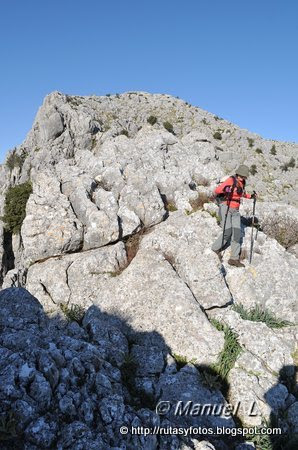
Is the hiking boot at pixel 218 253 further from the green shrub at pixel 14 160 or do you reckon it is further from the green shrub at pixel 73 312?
the green shrub at pixel 14 160

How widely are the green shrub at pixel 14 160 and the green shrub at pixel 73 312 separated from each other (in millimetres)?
25897

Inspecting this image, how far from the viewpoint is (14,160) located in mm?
35750

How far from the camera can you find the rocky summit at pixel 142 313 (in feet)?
21.9

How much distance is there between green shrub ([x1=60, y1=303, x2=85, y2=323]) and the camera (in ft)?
39.7

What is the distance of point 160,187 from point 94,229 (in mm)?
5609

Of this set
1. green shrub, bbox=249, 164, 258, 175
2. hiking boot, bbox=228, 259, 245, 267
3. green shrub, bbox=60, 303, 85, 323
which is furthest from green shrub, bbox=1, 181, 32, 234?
green shrub, bbox=249, 164, 258, 175

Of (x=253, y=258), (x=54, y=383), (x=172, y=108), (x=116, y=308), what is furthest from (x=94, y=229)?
(x=172, y=108)

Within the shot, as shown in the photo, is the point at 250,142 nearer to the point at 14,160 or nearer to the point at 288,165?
the point at 288,165

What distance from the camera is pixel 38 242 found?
14.9 m

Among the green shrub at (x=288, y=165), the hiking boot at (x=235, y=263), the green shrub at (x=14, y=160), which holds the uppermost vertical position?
the green shrub at (x=288, y=165)

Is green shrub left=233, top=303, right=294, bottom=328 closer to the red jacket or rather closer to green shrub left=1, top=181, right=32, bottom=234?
the red jacket

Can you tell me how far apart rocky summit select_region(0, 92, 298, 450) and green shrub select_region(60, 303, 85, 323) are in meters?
0.07

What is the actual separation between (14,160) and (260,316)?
31905 millimetres

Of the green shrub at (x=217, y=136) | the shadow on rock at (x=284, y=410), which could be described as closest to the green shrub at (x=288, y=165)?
the green shrub at (x=217, y=136)
